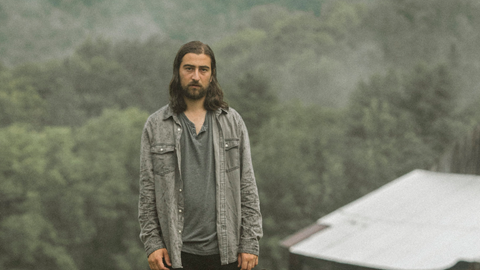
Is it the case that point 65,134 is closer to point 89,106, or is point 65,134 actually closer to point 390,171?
point 89,106

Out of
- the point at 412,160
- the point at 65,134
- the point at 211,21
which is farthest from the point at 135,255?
the point at 211,21

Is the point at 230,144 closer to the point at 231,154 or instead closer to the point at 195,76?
the point at 231,154

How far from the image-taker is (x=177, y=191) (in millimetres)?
1609

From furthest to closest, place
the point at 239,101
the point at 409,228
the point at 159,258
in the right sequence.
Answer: the point at 239,101 < the point at 409,228 < the point at 159,258

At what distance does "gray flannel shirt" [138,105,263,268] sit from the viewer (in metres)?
1.60

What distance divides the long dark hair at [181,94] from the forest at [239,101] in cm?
2598

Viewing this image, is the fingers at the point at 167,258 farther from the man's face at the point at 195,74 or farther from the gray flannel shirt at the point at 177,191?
the man's face at the point at 195,74

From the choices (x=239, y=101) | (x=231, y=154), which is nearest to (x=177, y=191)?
(x=231, y=154)

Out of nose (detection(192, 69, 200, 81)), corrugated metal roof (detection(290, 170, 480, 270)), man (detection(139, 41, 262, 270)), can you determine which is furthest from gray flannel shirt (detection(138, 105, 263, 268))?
corrugated metal roof (detection(290, 170, 480, 270))

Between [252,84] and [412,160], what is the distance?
11093 mm

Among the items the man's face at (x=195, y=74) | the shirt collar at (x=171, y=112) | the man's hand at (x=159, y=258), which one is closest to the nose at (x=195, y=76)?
the man's face at (x=195, y=74)

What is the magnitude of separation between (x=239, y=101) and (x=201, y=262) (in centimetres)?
3387

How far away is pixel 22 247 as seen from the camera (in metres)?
25.9

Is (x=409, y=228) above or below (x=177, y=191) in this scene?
below
